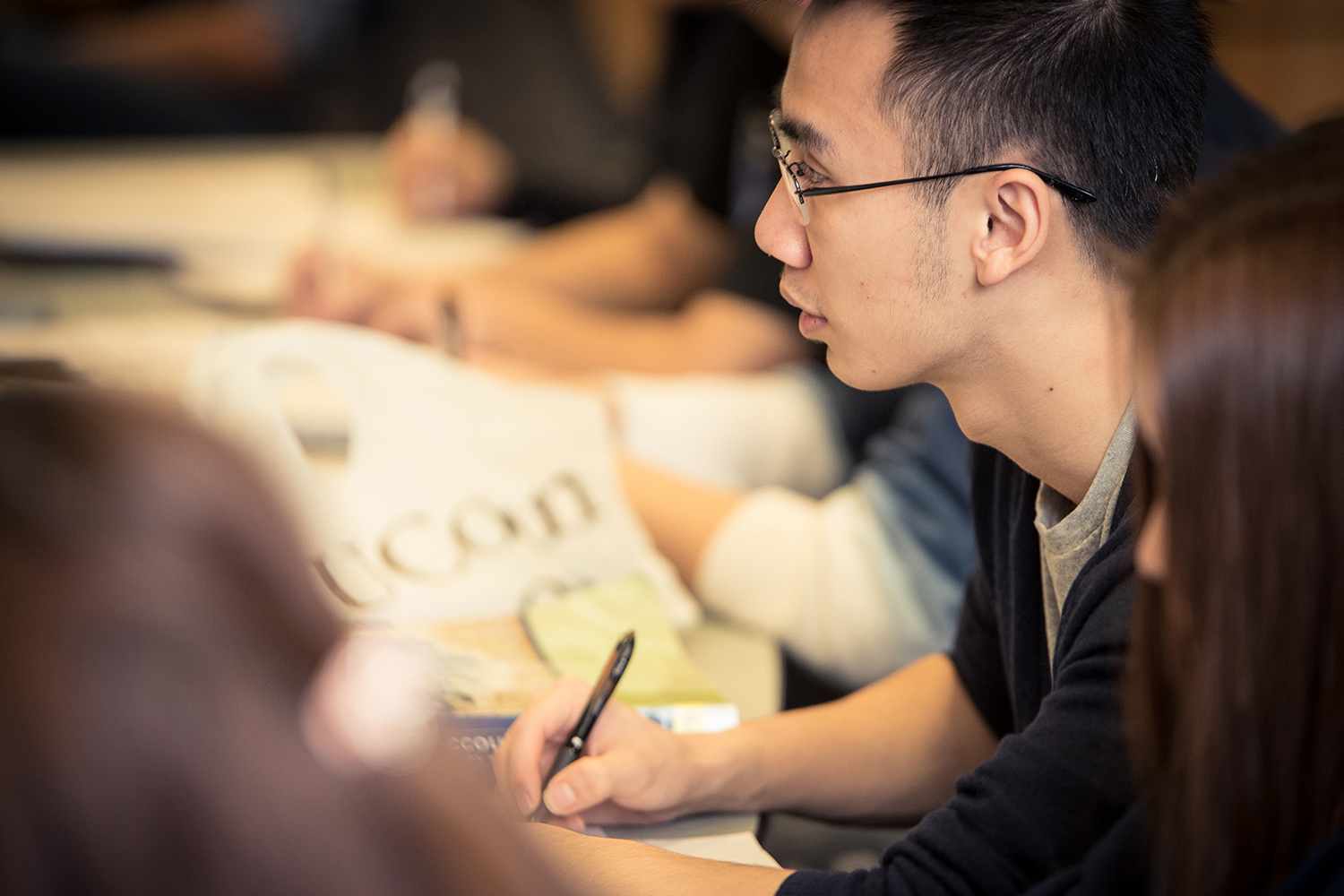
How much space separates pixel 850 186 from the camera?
782 mm

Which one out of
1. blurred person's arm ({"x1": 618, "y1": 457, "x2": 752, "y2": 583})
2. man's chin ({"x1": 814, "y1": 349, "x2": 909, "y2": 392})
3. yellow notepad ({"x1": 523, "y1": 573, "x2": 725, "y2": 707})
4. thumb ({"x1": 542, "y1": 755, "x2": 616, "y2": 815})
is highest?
man's chin ({"x1": 814, "y1": 349, "x2": 909, "y2": 392})

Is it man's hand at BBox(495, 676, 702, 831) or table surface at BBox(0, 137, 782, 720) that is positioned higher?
table surface at BBox(0, 137, 782, 720)

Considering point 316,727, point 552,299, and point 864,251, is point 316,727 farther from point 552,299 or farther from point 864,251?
point 552,299

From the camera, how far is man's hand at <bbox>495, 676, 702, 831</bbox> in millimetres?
754

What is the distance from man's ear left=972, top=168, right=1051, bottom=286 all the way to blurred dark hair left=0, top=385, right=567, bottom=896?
53 centimetres

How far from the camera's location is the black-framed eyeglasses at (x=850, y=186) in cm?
74

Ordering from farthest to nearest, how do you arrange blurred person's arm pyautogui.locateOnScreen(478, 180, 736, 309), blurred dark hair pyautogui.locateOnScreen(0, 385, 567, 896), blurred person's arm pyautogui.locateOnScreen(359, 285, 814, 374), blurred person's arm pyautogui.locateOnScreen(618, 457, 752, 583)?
blurred person's arm pyautogui.locateOnScreen(478, 180, 736, 309) → blurred person's arm pyautogui.locateOnScreen(359, 285, 814, 374) → blurred person's arm pyautogui.locateOnScreen(618, 457, 752, 583) → blurred dark hair pyautogui.locateOnScreen(0, 385, 567, 896)

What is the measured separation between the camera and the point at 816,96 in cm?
79

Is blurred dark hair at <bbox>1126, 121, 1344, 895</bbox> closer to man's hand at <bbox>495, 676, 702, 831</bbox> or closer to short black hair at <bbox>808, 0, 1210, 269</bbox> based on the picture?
short black hair at <bbox>808, 0, 1210, 269</bbox>

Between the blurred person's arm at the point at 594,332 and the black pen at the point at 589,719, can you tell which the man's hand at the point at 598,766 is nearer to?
the black pen at the point at 589,719

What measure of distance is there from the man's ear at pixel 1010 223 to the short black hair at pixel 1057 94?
0.06 feet

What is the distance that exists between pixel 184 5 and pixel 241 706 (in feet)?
12.1

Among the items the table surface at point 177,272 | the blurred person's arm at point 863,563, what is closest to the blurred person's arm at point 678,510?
the blurred person's arm at point 863,563

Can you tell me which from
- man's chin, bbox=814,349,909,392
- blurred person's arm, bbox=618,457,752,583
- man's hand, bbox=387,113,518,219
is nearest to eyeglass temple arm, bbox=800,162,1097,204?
man's chin, bbox=814,349,909,392
